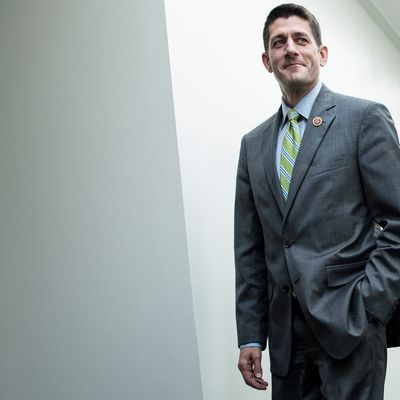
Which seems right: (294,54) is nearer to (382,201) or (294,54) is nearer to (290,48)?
(290,48)

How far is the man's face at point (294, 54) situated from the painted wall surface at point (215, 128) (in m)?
0.39

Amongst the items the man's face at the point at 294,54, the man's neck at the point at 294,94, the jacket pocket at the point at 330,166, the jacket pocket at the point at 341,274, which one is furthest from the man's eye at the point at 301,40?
the jacket pocket at the point at 341,274

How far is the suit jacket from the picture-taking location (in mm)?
1464

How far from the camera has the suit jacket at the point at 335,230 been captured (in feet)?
4.80

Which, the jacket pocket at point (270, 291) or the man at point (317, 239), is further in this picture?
the jacket pocket at point (270, 291)

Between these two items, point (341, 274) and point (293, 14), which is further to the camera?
point (293, 14)

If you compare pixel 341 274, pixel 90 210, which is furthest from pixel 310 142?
pixel 90 210

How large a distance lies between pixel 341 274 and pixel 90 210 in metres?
1.06

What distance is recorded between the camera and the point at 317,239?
61.1 inches

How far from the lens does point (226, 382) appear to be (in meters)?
Result: 2.07

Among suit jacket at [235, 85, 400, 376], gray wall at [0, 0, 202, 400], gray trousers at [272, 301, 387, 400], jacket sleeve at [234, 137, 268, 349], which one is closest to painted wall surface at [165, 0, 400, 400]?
gray wall at [0, 0, 202, 400]

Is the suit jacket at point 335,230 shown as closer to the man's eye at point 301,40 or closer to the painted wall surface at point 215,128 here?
the man's eye at point 301,40

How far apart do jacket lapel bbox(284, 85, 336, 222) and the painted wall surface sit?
0.50 m

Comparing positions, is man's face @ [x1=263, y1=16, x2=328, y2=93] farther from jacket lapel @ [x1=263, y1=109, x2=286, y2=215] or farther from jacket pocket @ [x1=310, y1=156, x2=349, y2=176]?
jacket pocket @ [x1=310, y1=156, x2=349, y2=176]
